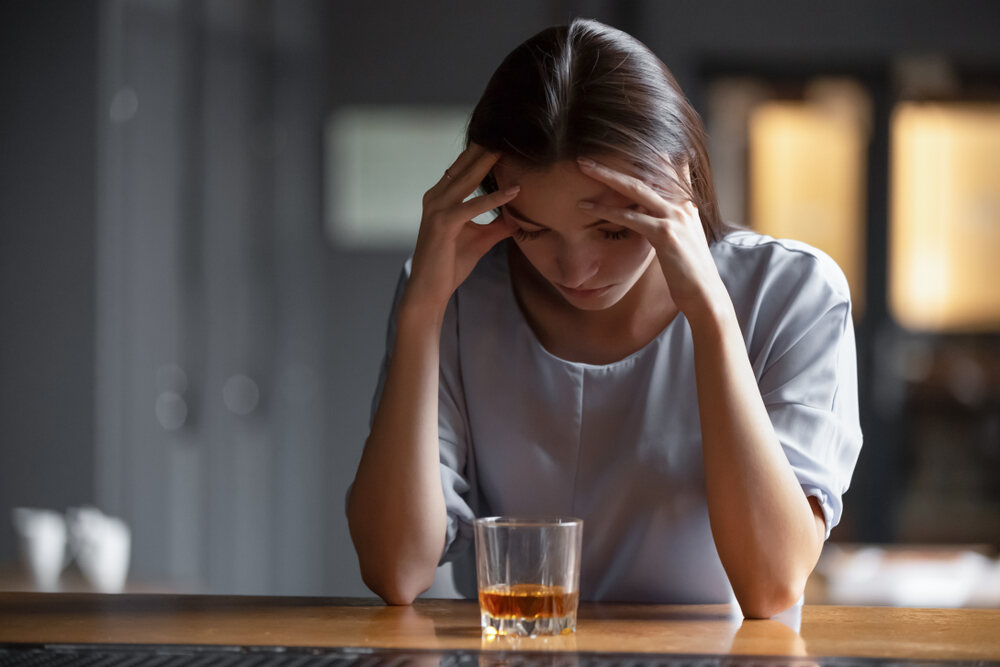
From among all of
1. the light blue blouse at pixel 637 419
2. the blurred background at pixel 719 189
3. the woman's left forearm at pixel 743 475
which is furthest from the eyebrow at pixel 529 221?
the blurred background at pixel 719 189

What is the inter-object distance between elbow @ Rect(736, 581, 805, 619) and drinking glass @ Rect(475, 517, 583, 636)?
19 cm

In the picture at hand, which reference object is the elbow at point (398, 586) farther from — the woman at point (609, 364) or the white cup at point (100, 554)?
the white cup at point (100, 554)

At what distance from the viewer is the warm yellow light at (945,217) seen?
468cm

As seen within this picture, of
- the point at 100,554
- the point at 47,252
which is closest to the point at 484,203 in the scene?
the point at 100,554

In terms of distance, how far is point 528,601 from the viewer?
33.9 inches

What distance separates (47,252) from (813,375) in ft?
7.02

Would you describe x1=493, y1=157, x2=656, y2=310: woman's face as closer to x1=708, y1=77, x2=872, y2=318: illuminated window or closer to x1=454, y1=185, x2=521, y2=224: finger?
x1=454, y1=185, x2=521, y2=224: finger

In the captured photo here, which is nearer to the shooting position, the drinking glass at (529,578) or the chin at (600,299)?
the drinking glass at (529,578)

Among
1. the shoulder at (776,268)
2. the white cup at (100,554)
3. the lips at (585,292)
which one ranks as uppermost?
the shoulder at (776,268)

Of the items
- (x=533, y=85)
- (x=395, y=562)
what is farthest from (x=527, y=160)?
(x=395, y=562)

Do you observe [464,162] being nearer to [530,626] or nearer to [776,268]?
[776,268]

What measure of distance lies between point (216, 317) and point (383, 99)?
4.85ft

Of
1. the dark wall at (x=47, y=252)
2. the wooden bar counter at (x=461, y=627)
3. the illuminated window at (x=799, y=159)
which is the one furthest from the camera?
the illuminated window at (x=799, y=159)

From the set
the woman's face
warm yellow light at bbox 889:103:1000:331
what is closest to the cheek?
the woman's face
